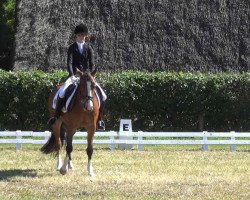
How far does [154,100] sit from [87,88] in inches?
498

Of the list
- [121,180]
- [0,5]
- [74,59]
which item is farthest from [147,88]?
[0,5]

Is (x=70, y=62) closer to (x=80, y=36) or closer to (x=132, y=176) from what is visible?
(x=80, y=36)

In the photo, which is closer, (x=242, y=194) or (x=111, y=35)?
(x=242, y=194)

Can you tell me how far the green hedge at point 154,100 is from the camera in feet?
85.6

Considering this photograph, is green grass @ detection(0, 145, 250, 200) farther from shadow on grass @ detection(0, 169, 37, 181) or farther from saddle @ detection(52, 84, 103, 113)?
saddle @ detection(52, 84, 103, 113)

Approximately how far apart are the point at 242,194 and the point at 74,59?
5.31 metres

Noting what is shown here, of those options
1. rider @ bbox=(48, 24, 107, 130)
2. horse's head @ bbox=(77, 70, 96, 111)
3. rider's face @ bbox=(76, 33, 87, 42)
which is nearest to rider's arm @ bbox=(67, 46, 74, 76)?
rider @ bbox=(48, 24, 107, 130)

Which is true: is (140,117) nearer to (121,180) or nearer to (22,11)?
(22,11)

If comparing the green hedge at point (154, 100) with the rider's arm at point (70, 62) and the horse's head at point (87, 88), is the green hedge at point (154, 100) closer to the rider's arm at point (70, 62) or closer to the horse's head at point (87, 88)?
the rider's arm at point (70, 62)

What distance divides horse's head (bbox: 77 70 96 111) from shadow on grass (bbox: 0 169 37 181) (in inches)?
72.9

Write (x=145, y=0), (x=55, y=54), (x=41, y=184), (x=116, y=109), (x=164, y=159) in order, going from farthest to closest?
(x=145, y=0), (x=55, y=54), (x=116, y=109), (x=164, y=159), (x=41, y=184)

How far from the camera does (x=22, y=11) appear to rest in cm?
3108

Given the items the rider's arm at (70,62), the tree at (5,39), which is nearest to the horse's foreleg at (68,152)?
the rider's arm at (70,62)

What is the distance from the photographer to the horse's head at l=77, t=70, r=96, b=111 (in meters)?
14.2
